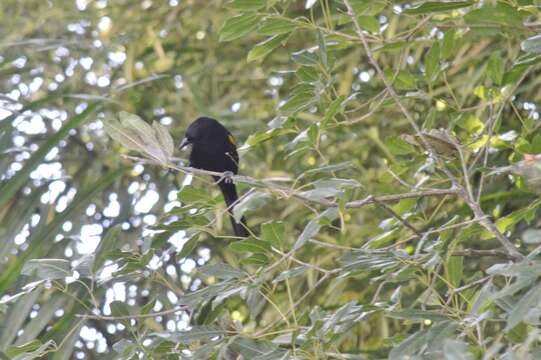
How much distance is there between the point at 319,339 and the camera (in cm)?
140

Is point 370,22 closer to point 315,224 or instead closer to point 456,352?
point 315,224

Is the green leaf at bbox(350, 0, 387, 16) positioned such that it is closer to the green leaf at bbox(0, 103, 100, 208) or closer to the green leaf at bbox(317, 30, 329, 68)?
the green leaf at bbox(317, 30, 329, 68)

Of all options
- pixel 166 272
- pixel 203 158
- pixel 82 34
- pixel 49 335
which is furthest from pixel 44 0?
pixel 49 335

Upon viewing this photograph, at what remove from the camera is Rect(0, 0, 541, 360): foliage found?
4.73 ft

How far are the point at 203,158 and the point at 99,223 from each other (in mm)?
331

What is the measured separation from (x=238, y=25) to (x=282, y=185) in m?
0.28

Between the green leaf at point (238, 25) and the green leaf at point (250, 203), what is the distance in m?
0.39

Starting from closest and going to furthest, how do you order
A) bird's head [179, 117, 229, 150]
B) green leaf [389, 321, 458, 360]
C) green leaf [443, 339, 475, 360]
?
green leaf [443, 339, 475, 360] < green leaf [389, 321, 458, 360] < bird's head [179, 117, 229, 150]

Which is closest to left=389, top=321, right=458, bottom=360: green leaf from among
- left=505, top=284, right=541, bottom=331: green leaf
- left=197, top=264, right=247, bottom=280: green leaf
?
left=505, top=284, right=541, bottom=331: green leaf

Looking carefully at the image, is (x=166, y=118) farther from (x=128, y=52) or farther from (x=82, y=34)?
(x=82, y=34)

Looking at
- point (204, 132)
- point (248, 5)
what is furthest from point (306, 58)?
point (204, 132)

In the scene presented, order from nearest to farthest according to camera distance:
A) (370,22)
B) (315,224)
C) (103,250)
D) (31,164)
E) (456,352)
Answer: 1. (456,352)
2. (315,224)
3. (103,250)
4. (370,22)
5. (31,164)

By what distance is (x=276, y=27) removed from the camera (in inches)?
64.0

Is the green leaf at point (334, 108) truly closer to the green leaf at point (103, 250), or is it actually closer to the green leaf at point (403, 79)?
the green leaf at point (403, 79)
